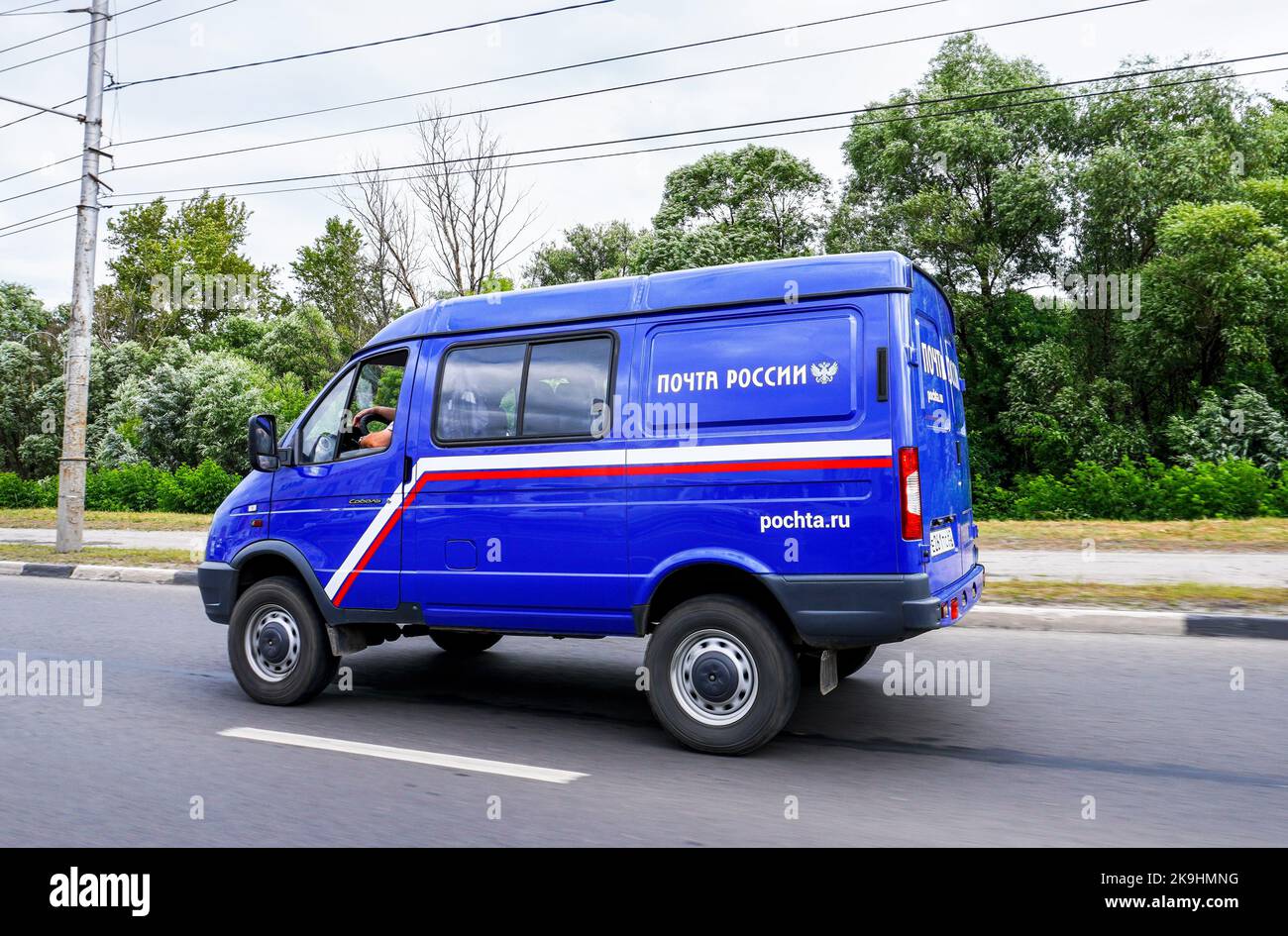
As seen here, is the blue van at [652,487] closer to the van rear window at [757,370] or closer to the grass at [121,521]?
the van rear window at [757,370]

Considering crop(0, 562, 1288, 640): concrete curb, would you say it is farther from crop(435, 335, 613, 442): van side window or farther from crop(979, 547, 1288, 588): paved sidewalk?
crop(435, 335, 613, 442): van side window

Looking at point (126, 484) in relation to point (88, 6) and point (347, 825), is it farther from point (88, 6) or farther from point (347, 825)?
point (347, 825)

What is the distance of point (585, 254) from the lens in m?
46.9

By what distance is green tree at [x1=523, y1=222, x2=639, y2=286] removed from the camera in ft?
149

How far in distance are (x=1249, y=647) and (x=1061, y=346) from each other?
21858 mm

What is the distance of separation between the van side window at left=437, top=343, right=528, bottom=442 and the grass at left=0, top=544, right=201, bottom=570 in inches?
351

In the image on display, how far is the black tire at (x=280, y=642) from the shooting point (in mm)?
6355

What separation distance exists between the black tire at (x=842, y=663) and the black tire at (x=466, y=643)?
2.31 meters

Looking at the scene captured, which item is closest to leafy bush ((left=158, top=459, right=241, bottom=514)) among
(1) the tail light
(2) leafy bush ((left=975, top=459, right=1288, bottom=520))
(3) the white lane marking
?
(2) leafy bush ((left=975, top=459, right=1288, bottom=520))

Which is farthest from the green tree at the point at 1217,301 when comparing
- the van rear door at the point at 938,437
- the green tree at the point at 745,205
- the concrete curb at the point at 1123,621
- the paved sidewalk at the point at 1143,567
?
the van rear door at the point at 938,437
